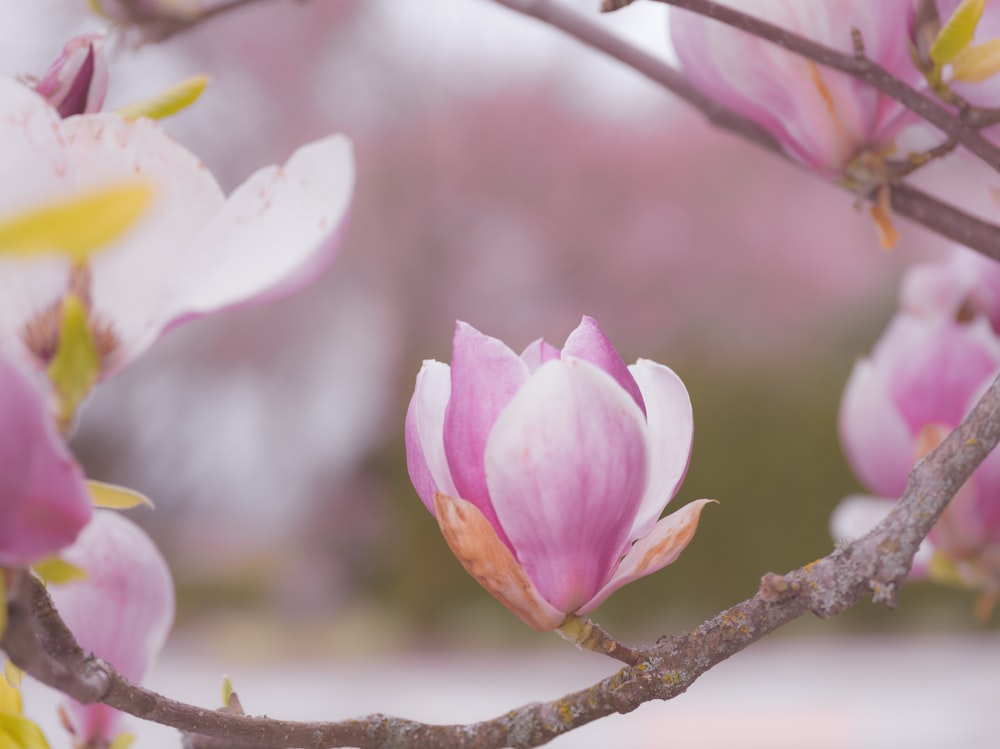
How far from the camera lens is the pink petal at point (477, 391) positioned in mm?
282

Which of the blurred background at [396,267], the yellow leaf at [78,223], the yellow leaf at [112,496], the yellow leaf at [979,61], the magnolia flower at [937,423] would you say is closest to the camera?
the yellow leaf at [78,223]

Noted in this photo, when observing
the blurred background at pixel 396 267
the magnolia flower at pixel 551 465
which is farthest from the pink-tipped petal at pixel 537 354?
the blurred background at pixel 396 267

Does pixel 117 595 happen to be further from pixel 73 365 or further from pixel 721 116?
pixel 721 116

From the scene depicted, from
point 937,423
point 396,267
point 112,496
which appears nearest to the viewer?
point 112,496

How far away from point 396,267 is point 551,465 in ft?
25.6

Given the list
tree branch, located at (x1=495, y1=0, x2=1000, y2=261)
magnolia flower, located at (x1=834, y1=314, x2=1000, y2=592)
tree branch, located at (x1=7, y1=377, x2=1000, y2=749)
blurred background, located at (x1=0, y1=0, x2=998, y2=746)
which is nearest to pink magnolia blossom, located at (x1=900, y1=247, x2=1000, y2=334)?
magnolia flower, located at (x1=834, y1=314, x2=1000, y2=592)

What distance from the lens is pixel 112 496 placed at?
0.85 feet

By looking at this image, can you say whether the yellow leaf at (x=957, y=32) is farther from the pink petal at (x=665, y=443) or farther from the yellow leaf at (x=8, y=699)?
the yellow leaf at (x=8, y=699)

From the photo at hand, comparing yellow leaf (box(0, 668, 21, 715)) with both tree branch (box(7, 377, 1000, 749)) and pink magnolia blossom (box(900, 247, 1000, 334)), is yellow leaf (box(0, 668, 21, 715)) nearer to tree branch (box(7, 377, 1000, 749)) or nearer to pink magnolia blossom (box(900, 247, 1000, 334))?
tree branch (box(7, 377, 1000, 749))

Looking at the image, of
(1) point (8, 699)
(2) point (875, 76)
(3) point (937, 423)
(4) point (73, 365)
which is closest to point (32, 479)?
(4) point (73, 365)

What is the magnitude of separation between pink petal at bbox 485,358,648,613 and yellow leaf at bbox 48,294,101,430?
0.10 meters

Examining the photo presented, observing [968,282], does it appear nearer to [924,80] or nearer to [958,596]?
[924,80]

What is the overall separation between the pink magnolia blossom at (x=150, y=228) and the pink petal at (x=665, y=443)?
4.7 inches

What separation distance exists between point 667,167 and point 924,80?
7.93 metres
